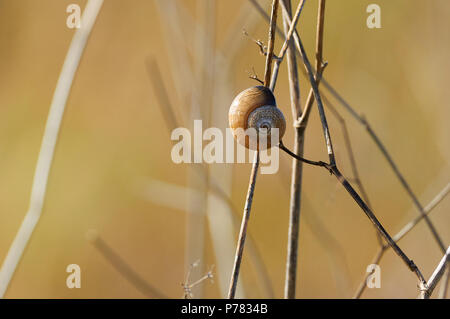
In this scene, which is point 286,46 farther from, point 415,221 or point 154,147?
point 154,147

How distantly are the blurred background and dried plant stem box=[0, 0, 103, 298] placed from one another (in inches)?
23.3

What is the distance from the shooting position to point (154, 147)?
59.6 inches

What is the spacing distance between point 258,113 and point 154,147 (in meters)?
1.15

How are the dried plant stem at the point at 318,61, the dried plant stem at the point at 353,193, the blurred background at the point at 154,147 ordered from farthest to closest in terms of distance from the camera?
the blurred background at the point at 154,147, the dried plant stem at the point at 318,61, the dried plant stem at the point at 353,193

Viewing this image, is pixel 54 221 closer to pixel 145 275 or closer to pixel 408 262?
pixel 145 275

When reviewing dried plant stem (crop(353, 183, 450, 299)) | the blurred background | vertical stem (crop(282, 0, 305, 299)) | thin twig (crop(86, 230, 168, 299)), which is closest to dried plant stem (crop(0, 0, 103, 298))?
thin twig (crop(86, 230, 168, 299))

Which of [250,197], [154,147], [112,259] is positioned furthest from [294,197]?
[154,147]

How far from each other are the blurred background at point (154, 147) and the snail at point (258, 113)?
765mm

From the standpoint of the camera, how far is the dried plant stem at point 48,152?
522 mm

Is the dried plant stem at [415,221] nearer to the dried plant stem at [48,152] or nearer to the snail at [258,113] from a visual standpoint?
the snail at [258,113]

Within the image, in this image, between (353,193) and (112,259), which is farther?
(112,259)

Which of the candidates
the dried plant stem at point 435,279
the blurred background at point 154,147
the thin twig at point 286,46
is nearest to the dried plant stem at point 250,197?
the thin twig at point 286,46

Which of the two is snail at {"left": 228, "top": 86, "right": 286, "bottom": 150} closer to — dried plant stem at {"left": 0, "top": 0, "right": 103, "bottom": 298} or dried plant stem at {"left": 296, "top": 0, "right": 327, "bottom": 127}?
dried plant stem at {"left": 296, "top": 0, "right": 327, "bottom": 127}

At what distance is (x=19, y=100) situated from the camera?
1479 mm
